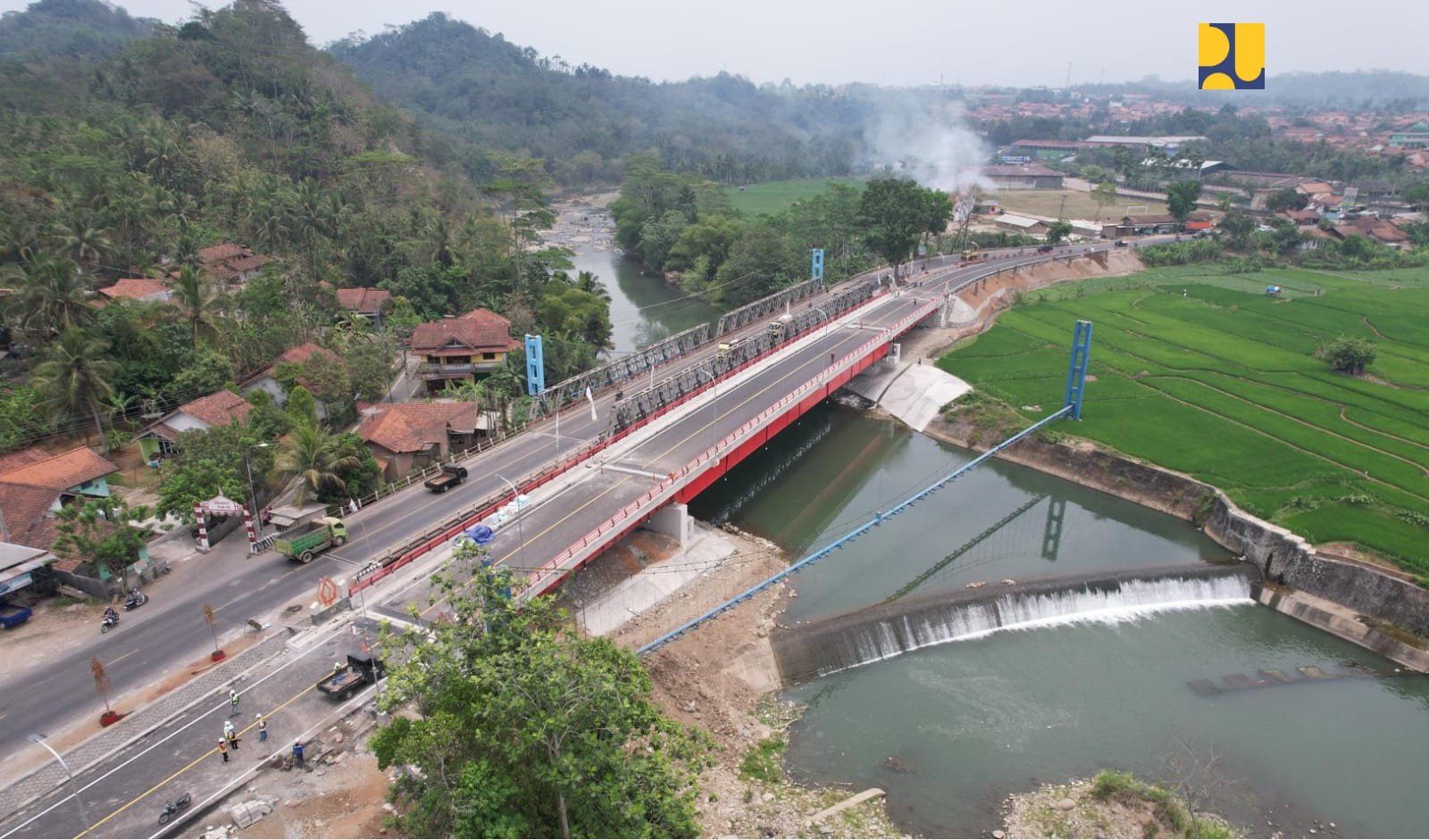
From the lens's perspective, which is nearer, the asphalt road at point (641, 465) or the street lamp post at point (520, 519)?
the asphalt road at point (641, 465)

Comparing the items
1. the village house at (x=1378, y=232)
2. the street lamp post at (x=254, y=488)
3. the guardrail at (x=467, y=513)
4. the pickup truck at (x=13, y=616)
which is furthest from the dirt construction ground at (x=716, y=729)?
the village house at (x=1378, y=232)

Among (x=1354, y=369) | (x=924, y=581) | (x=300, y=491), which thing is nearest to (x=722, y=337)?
(x=924, y=581)

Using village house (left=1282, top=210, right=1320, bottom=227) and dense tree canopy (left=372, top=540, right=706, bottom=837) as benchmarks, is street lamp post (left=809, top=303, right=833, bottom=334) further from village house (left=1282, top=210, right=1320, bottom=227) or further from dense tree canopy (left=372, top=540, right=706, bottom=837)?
village house (left=1282, top=210, right=1320, bottom=227)

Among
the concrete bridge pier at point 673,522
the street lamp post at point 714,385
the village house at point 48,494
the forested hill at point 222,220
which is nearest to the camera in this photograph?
the village house at point 48,494

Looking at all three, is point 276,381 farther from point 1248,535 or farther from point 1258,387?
point 1258,387

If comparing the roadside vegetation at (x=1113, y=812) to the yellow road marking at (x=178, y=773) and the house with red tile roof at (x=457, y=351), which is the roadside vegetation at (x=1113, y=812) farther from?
the house with red tile roof at (x=457, y=351)

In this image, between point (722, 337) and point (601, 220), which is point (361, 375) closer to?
point (722, 337)
